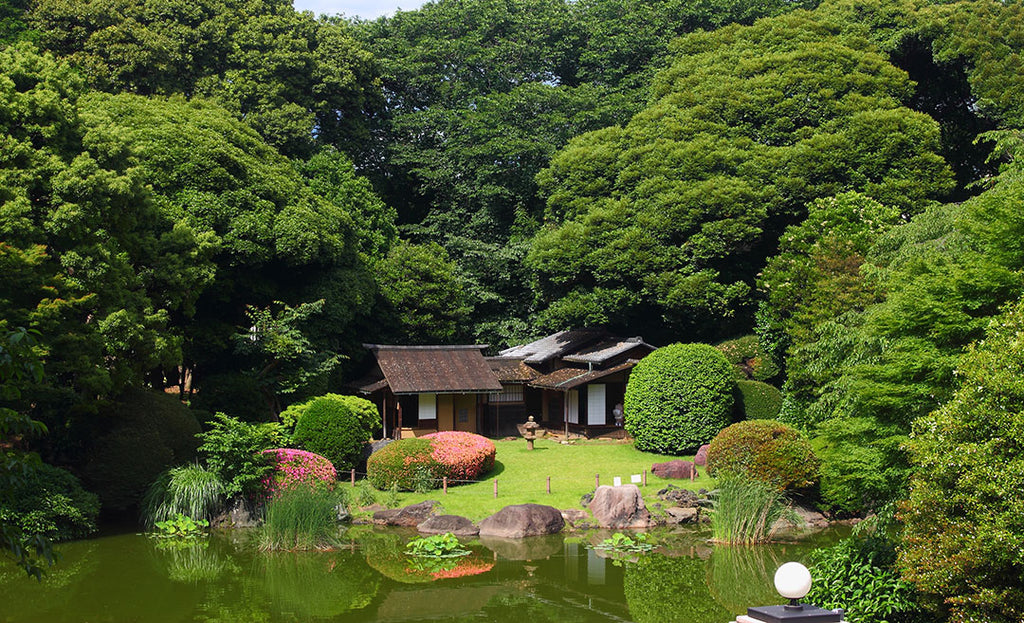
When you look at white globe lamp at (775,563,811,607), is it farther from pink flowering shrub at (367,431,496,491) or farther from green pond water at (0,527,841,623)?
pink flowering shrub at (367,431,496,491)

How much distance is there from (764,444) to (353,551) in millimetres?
9269

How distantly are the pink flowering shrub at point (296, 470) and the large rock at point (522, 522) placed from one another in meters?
3.78

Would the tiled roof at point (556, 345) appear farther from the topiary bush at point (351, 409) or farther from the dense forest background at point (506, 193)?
the topiary bush at point (351, 409)

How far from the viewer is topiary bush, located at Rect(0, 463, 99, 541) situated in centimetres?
1603

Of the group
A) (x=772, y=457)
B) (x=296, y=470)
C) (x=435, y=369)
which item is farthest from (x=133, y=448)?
(x=772, y=457)

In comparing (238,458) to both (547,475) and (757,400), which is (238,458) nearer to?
(547,475)

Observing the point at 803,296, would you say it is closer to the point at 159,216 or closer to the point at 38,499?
the point at 159,216

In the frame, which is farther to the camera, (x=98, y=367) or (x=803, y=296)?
(x=803, y=296)

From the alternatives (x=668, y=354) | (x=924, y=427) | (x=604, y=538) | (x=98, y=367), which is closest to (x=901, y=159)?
(x=668, y=354)

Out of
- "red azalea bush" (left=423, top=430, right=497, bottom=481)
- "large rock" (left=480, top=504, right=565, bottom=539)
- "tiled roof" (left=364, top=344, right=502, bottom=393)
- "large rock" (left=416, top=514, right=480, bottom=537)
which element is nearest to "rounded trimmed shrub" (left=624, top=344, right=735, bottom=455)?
"tiled roof" (left=364, top=344, right=502, bottom=393)

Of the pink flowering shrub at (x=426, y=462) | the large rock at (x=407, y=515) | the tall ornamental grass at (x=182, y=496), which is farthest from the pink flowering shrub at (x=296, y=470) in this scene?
the large rock at (x=407, y=515)

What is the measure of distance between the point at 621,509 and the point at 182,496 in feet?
31.0

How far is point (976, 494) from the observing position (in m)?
9.23

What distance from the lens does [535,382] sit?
30.7 meters
